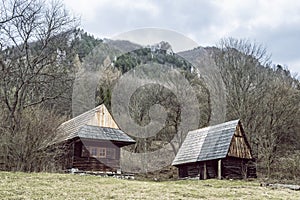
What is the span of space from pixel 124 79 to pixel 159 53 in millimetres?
3573

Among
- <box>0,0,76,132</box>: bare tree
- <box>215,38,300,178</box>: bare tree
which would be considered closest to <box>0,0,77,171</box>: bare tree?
<box>0,0,76,132</box>: bare tree

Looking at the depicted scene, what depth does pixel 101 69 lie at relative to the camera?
32.5m

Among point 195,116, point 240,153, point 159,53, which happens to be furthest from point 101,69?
point 240,153

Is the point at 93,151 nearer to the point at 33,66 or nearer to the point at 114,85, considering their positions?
the point at 33,66

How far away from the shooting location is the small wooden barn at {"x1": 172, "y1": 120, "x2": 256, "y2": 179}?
22062 mm

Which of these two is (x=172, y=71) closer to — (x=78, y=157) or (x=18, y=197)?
(x=78, y=157)

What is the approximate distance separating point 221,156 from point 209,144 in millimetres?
1871

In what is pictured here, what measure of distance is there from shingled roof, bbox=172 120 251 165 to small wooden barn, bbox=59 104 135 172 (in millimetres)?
3852

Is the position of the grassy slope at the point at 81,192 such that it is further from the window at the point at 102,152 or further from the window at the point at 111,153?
the window at the point at 111,153

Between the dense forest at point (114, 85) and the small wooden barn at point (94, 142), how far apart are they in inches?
49.0

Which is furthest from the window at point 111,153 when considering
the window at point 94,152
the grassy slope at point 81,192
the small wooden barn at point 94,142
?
the grassy slope at point 81,192

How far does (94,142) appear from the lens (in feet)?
72.9

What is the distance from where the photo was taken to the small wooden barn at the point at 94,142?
21.7m

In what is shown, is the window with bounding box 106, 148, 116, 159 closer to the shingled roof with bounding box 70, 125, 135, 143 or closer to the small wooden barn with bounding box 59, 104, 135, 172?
the small wooden barn with bounding box 59, 104, 135, 172
